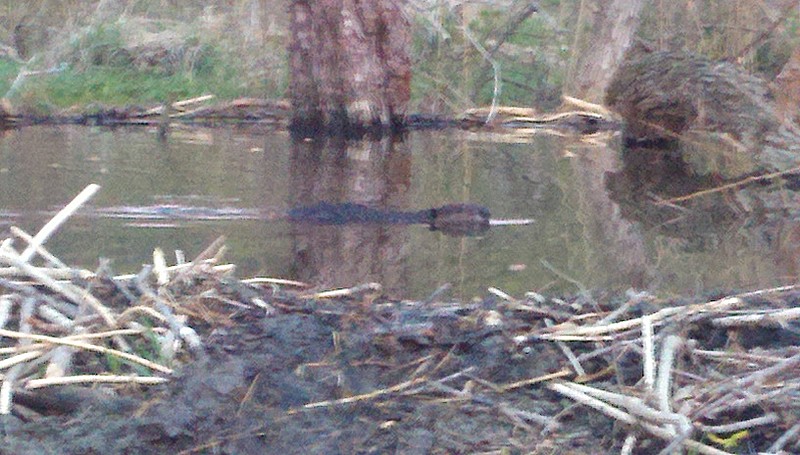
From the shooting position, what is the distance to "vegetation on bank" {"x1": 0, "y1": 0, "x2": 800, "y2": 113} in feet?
40.3

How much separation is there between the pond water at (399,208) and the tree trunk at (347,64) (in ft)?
3.96

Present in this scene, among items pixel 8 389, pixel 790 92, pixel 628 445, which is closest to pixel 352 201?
pixel 790 92

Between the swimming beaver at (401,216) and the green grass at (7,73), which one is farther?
the green grass at (7,73)

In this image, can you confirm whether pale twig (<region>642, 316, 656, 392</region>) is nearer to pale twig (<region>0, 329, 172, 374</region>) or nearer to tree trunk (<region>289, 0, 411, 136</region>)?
pale twig (<region>0, 329, 172, 374</region>)

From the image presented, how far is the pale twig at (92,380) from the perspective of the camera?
2336 millimetres

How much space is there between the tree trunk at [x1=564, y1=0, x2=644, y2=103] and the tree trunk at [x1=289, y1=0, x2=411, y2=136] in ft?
9.98

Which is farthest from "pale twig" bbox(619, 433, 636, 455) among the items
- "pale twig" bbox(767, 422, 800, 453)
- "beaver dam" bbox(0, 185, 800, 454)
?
"pale twig" bbox(767, 422, 800, 453)

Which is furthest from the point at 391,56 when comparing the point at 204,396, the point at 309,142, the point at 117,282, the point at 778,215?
the point at 204,396

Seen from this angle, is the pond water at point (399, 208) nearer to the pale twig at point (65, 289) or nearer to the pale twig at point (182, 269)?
the pale twig at point (182, 269)

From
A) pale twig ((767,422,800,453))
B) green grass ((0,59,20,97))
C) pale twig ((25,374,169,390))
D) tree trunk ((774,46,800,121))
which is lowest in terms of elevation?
green grass ((0,59,20,97))

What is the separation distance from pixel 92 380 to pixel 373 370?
1.84 ft

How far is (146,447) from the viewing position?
214 centimetres

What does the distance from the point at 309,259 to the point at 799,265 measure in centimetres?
170

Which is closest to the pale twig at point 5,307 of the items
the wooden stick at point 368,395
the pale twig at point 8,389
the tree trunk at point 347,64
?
the pale twig at point 8,389
